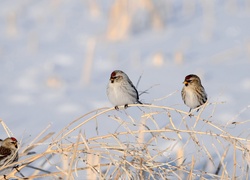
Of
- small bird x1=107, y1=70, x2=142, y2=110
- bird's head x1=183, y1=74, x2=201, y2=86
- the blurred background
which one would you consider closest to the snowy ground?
the blurred background

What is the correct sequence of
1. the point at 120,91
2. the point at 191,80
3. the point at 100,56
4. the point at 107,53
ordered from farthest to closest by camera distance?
1. the point at 107,53
2. the point at 100,56
3. the point at 191,80
4. the point at 120,91

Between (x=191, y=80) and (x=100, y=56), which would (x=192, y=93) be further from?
(x=100, y=56)

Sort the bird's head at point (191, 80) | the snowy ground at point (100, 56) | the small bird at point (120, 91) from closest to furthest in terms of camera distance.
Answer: the small bird at point (120, 91), the bird's head at point (191, 80), the snowy ground at point (100, 56)

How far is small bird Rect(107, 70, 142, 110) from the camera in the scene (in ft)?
15.9

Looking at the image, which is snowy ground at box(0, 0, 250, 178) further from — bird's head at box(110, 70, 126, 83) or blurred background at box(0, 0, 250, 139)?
bird's head at box(110, 70, 126, 83)

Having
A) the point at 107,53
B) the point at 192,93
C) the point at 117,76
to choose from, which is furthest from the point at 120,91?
the point at 107,53

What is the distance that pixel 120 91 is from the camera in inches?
192

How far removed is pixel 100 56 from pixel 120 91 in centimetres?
525

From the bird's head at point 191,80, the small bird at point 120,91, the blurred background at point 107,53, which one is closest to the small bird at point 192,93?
the bird's head at point 191,80

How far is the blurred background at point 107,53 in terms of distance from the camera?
8.48m

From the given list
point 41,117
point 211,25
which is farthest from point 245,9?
point 41,117

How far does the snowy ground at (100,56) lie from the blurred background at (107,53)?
0.01 meters

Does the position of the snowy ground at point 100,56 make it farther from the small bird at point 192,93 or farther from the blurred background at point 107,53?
the small bird at point 192,93

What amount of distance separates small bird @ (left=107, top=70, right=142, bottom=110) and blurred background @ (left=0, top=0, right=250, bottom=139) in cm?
235
